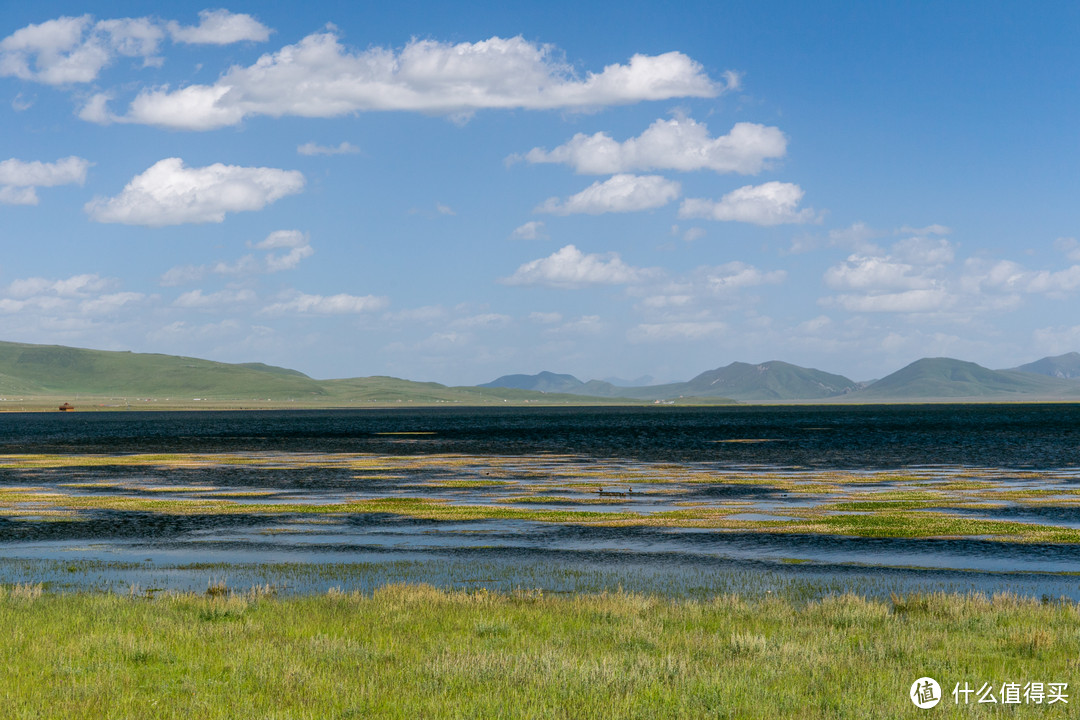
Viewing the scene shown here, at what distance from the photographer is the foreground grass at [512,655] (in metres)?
14.9

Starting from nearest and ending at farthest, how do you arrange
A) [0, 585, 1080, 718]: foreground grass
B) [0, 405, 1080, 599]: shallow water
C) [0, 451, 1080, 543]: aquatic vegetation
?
[0, 585, 1080, 718]: foreground grass → [0, 405, 1080, 599]: shallow water → [0, 451, 1080, 543]: aquatic vegetation

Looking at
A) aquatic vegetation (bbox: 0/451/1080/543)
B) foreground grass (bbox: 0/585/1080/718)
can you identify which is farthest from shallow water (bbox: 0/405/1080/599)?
foreground grass (bbox: 0/585/1080/718)

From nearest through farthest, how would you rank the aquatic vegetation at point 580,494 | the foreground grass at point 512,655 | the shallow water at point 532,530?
the foreground grass at point 512,655, the shallow water at point 532,530, the aquatic vegetation at point 580,494

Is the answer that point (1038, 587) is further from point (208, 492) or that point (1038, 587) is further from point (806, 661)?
point (208, 492)

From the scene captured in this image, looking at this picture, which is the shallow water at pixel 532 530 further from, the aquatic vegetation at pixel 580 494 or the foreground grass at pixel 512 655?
the foreground grass at pixel 512 655

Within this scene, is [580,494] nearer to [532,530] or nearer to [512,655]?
[532,530]

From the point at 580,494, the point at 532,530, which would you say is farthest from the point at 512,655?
the point at 580,494

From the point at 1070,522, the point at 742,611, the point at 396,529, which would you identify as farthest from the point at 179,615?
the point at 1070,522

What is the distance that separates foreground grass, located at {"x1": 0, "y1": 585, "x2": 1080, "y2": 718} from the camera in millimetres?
14906

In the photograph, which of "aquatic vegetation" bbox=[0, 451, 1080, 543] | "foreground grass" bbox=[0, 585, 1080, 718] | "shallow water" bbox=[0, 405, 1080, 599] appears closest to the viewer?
"foreground grass" bbox=[0, 585, 1080, 718]

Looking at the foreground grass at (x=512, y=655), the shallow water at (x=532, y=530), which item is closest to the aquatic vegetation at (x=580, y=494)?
the shallow water at (x=532, y=530)

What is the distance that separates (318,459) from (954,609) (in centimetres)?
7138

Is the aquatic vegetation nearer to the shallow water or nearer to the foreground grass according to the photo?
the shallow water

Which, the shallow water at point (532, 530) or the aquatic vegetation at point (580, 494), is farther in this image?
the aquatic vegetation at point (580, 494)
